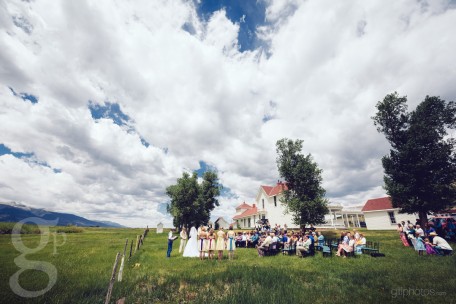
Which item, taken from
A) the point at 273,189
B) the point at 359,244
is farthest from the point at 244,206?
the point at 359,244

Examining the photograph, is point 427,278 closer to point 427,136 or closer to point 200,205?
point 427,136

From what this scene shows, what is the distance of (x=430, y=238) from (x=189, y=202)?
3918 centimetres

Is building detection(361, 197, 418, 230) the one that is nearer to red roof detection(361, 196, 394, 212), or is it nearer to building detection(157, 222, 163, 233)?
red roof detection(361, 196, 394, 212)

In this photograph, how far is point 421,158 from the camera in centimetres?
2319

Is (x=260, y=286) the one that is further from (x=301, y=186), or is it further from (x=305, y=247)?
(x=301, y=186)

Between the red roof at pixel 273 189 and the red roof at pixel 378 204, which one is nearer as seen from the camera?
the red roof at pixel 378 204

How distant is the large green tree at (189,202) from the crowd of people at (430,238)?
3666cm

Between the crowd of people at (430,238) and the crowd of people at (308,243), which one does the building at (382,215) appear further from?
the crowd of people at (308,243)

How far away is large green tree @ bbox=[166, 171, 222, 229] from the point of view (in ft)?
151

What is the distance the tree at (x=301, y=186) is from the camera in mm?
25125

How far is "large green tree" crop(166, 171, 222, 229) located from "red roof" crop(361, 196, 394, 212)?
33.5 metres

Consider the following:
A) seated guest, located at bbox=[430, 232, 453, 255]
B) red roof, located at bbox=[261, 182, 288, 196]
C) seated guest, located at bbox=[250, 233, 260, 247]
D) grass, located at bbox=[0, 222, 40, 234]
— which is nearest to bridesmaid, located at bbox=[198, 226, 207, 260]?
seated guest, located at bbox=[250, 233, 260, 247]

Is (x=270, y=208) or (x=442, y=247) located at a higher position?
(x=270, y=208)

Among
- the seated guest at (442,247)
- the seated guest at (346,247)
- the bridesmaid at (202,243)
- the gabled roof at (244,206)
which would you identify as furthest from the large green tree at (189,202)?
the seated guest at (442,247)
